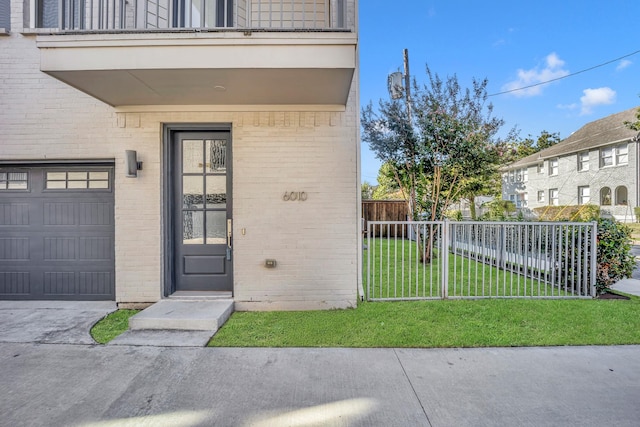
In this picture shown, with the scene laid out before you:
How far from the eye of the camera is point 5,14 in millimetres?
4633

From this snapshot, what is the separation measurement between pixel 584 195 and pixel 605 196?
1.16 meters

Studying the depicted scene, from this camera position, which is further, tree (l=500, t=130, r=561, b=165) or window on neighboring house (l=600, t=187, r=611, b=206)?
tree (l=500, t=130, r=561, b=165)

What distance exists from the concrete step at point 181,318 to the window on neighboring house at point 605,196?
23904 millimetres

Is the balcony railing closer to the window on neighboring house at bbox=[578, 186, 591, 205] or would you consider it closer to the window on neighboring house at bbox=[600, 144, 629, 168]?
the window on neighboring house at bbox=[600, 144, 629, 168]

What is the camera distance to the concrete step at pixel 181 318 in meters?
3.71

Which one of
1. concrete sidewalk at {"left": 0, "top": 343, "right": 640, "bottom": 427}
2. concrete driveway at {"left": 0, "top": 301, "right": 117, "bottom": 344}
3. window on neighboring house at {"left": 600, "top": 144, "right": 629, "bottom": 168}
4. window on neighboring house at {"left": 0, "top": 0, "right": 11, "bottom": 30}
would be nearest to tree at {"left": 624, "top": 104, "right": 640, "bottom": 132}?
window on neighboring house at {"left": 600, "top": 144, "right": 629, "bottom": 168}

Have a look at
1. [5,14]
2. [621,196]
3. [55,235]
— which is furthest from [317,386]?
[621,196]

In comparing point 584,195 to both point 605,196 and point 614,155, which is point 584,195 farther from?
point 614,155

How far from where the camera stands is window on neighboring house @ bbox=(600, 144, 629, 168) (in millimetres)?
17781

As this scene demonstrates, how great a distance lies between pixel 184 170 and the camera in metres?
4.63

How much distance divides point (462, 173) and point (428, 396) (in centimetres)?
590

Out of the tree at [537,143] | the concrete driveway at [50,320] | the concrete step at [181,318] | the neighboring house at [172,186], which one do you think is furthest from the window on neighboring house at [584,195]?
the concrete driveway at [50,320]

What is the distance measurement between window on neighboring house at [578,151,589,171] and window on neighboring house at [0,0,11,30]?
26.4 meters

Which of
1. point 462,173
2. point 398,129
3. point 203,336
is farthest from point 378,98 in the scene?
point 203,336
